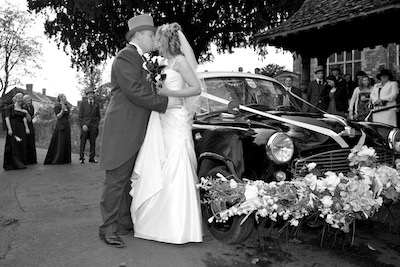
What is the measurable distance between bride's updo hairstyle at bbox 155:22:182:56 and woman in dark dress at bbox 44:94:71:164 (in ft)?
26.1

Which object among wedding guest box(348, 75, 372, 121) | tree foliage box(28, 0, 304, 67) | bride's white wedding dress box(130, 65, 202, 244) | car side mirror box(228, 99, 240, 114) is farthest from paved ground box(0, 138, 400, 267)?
tree foliage box(28, 0, 304, 67)

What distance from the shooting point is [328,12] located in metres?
8.84

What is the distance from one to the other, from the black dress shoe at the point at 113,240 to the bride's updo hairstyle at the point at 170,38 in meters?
1.88

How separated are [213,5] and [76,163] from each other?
11.2 m

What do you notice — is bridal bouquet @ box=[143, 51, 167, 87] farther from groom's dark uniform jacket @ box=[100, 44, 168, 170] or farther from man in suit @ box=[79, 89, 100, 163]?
man in suit @ box=[79, 89, 100, 163]

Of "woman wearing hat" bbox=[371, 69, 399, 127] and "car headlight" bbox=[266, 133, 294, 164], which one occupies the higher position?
"woman wearing hat" bbox=[371, 69, 399, 127]

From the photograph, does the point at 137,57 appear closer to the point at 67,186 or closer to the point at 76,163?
the point at 67,186

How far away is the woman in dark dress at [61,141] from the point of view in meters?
11.6

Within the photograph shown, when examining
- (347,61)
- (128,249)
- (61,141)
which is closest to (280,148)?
(128,249)

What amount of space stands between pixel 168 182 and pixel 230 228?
0.75 m

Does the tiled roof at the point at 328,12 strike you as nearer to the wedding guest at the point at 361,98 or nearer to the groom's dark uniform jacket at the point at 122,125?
the wedding guest at the point at 361,98

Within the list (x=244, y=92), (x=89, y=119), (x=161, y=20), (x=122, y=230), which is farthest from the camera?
(x=161, y=20)

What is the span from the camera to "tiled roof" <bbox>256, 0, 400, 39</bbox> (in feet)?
25.0

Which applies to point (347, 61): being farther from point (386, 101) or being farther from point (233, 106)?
point (233, 106)
